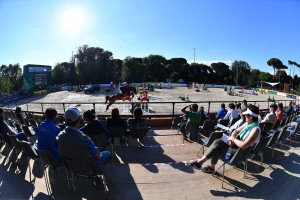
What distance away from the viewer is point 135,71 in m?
68.4

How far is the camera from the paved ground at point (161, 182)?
127 inches

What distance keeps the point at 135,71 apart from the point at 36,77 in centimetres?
3811

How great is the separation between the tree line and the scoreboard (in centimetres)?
1993

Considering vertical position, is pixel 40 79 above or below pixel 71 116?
above

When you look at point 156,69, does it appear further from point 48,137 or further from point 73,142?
point 73,142

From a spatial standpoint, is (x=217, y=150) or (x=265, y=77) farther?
(x=265, y=77)

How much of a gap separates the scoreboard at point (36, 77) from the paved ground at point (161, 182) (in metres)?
32.8

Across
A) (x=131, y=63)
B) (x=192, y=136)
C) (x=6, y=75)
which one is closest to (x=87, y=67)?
(x=131, y=63)

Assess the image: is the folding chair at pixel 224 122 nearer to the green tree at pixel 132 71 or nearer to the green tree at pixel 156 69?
the green tree at pixel 132 71

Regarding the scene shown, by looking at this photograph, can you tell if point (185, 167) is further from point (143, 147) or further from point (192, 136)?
point (192, 136)

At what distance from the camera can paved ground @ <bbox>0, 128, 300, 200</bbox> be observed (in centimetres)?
322

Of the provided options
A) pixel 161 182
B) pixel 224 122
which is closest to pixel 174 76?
pixel 224 122

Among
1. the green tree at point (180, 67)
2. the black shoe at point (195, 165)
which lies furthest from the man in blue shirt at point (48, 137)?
the green tree at point (180, 67)

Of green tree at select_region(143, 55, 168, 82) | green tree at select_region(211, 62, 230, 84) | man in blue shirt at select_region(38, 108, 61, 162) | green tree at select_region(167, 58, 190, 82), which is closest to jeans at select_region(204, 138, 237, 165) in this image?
man in blue shirt at select_region(38, 108, 61, 162)
